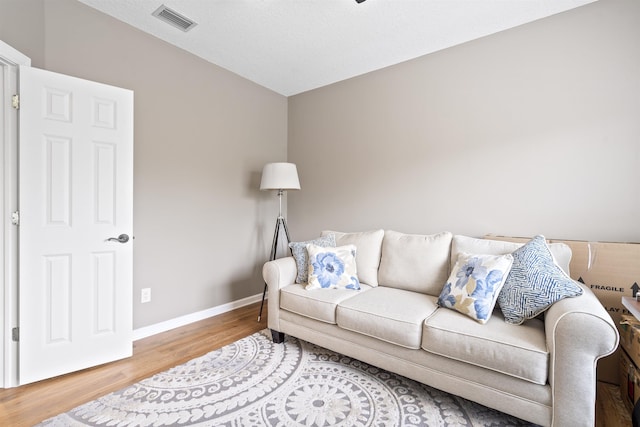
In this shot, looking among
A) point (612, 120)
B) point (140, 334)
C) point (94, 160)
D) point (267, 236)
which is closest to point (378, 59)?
point (612, 120)

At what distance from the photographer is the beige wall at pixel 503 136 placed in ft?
6.94

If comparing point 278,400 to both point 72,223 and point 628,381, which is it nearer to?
point 72,223

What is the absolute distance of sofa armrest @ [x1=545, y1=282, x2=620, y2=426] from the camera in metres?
1.28

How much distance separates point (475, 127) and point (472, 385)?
2.10 m

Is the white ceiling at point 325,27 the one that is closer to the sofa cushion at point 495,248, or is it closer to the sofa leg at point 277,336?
the sofa cushion at point 495,248

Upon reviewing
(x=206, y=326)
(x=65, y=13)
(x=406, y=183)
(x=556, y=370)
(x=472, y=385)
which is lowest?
(x=206, y=326)

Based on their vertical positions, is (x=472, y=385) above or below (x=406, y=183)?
below

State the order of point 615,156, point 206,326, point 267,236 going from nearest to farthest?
point 615,156 < point 206,326 < point 267,236

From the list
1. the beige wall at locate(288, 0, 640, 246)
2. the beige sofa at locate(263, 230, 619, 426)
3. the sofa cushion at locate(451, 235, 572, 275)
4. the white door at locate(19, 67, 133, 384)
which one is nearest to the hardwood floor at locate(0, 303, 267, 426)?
the white door at locate(19, 67, 133, 384)

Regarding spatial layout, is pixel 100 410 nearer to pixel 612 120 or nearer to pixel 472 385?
pixel 472 385

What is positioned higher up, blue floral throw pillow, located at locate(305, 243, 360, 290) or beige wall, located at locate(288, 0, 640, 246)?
beige wall, located at locate(288, 0, 640, 246)

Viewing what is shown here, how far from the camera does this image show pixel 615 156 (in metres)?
2.11

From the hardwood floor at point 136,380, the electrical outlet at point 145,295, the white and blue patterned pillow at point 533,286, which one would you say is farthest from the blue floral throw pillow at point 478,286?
the electrical outlet at point 145,295

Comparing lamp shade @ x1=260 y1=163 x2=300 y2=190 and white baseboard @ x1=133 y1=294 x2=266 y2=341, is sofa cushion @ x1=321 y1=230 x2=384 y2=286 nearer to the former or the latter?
lamp shade @ x1=260 y1=163 x2=300 y2=190
